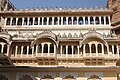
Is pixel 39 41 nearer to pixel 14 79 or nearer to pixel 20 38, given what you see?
pixel 20 38

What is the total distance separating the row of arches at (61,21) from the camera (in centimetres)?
3319

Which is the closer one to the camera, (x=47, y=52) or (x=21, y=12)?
(x=47, y=52)

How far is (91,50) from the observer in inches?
1121

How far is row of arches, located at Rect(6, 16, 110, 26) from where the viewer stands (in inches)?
1307

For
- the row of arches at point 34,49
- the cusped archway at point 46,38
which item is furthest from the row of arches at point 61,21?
the row of arches at point 34,49

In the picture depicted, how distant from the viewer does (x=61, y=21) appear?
33.3m

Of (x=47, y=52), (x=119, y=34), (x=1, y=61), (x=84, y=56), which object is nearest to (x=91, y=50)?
(x=84, y=56)

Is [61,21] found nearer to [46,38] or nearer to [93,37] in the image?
[46,38]

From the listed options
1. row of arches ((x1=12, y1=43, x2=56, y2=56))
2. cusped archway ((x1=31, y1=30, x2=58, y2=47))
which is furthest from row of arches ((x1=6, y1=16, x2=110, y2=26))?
row of arches ((x1=12, y1=43, x2=56, y2=56))

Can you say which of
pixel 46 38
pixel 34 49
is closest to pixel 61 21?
pixel 46 38

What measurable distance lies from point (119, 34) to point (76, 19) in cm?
648

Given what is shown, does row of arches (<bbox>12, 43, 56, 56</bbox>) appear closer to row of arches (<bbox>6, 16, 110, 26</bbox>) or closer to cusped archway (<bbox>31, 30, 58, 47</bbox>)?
cusped archway (<bbox>31, 30, 58, 47</bbox>)

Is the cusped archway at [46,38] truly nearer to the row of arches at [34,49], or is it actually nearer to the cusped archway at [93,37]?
the row of arches at [34,49]

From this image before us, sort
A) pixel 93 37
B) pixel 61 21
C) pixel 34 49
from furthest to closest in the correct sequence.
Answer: pixel 61 21 → pixel 34 49 → pixel 93 37
